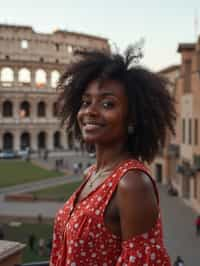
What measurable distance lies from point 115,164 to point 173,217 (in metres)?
19.8

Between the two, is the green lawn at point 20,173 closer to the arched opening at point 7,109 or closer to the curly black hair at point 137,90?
the arched opening at point 7,109

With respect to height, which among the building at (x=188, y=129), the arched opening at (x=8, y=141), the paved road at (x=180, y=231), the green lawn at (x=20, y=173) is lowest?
the green lawn at (x=20, y=173)

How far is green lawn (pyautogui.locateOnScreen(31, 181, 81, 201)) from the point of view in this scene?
27094mm

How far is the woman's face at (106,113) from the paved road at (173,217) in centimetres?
1335

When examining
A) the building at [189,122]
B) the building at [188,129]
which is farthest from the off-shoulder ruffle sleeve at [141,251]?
the building at [189,122]

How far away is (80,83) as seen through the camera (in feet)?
10.6

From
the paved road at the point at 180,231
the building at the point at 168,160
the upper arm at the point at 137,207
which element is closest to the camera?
the upper arm at the point at 137,207

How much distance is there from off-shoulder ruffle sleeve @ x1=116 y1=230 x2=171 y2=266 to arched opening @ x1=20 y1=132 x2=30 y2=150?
59.2 metres

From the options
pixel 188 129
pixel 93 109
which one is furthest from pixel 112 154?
pixel 188 129

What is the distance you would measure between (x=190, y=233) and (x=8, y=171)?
73.9 feet

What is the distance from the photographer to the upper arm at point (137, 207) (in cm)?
251

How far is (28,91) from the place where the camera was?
2377 inches

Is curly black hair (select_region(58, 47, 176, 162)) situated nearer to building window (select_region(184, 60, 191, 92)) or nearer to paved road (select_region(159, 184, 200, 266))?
paved road (select_region(159, 184, 200, 266))

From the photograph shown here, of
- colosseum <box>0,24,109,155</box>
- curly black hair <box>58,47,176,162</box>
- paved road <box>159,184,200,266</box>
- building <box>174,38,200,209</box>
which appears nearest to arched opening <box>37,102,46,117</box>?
colosseum <box>0,24,109,155</box>
